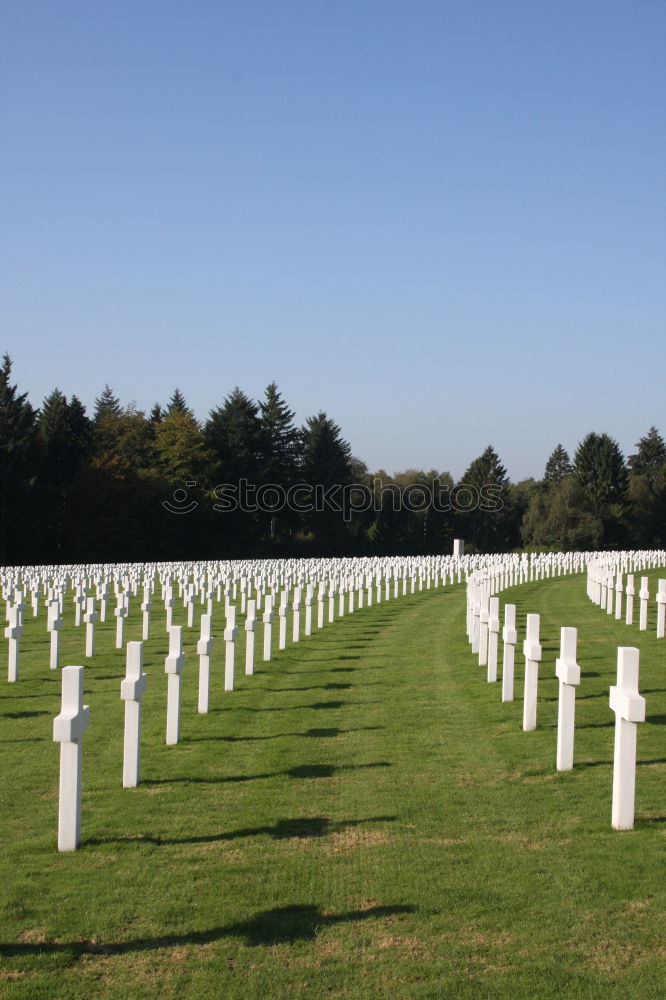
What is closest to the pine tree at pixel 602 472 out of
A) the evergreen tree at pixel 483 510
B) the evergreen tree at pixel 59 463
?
the evergreen tree at pixel 483 510

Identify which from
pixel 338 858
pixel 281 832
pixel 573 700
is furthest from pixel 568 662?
pixel 338 858

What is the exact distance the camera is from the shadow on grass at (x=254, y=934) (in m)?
4.45

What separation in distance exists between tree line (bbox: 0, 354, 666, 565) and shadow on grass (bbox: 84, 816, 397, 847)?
184ft

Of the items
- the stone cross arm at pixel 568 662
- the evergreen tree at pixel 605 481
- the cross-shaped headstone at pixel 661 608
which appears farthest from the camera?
the evergreen tree at pixel 605 481

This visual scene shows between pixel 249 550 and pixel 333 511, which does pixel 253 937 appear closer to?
pixel 249 550

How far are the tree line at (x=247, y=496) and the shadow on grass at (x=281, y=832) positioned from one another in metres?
56.0

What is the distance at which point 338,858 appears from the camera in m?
5.70

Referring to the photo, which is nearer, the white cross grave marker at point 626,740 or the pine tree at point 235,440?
the white cross grave marker at point 626,740

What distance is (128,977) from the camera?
13.7 feet

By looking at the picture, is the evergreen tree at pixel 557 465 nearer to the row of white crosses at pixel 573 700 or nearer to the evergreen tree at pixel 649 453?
the evergreen tree at pixel 649 453

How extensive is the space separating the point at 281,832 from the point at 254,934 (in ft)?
5.52

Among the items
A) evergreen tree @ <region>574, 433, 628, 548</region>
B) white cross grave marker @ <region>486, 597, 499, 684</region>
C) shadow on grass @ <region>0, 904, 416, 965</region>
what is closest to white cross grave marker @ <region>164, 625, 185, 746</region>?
shadow on grass @ <region>0, 904, 416, 965</region>

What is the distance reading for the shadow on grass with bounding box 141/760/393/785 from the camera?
768 cm

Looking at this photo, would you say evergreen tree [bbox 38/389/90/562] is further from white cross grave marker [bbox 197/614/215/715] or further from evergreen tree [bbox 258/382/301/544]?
white cross grave marker [bbox 197/614/215/715]
